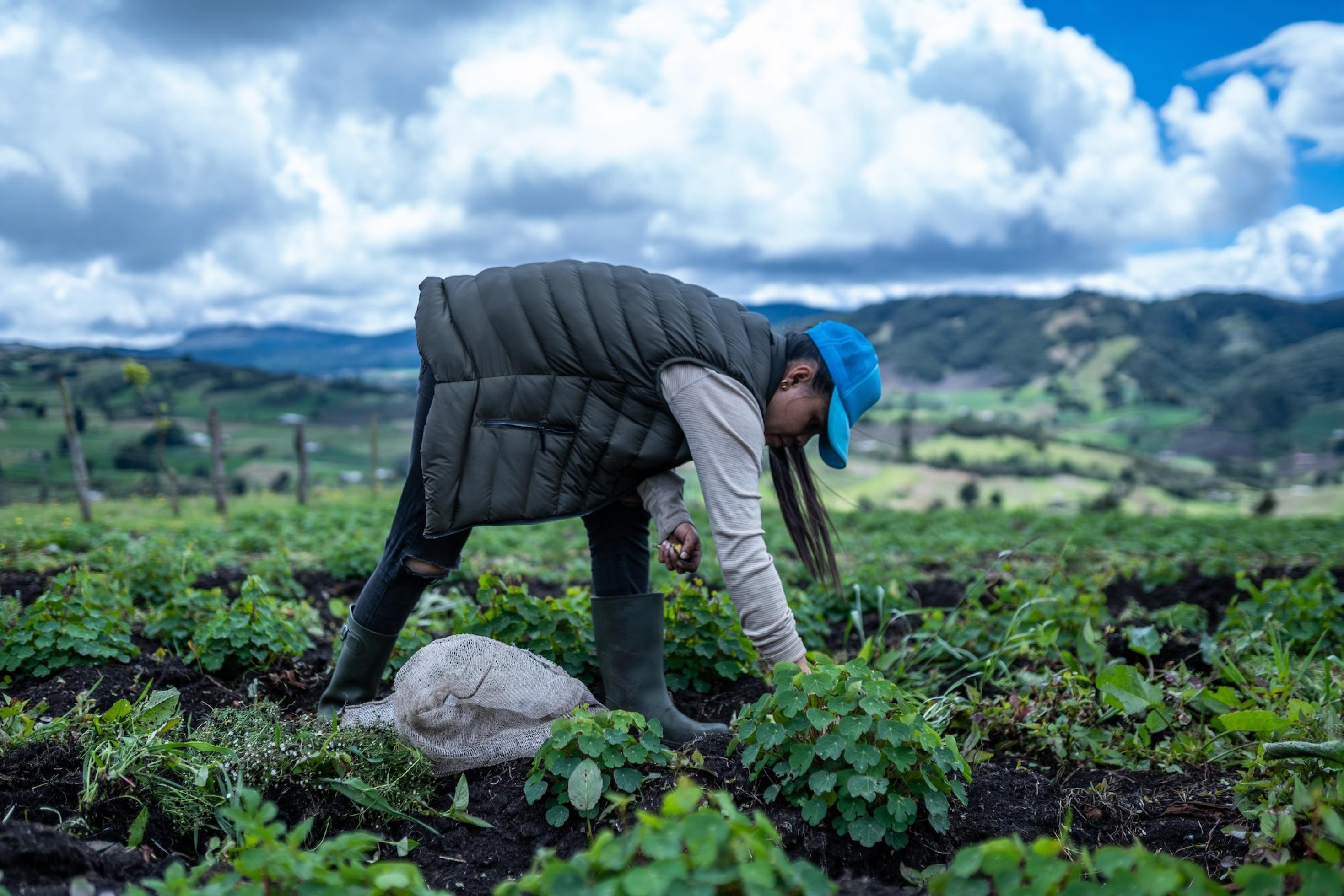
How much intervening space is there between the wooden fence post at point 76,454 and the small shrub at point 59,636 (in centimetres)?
849

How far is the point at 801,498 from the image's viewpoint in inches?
114

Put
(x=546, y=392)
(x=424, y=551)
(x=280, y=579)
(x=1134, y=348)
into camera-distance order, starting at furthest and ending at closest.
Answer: (x=1134, y=348), (x=280, y=579), (x=424, y=551), (x=546, y=392)

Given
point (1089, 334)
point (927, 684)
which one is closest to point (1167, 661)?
point (927, 684)

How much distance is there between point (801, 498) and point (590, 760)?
111cm

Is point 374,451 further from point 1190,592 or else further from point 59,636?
point 1190,592

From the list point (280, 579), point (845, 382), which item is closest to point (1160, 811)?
point (845, 382)

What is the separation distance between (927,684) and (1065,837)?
1.22m

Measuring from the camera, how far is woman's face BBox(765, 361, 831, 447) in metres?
2.55

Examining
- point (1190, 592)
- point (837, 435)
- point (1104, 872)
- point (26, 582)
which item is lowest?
point (1190, 592)

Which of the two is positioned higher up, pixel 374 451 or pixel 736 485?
pixel 736 485

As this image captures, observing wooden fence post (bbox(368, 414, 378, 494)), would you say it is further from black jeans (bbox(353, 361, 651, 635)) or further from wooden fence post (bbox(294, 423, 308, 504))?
black jeans (bbox(353, 361, 651, 635))

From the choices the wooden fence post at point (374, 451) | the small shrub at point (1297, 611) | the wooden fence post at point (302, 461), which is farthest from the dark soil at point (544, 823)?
the wooden fence post at point (374, 451)

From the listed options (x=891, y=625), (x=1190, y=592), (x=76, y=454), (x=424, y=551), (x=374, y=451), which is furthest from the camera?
(x=374, y=451)

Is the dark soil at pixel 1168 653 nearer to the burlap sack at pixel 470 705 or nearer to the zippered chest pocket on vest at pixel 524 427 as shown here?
the burlap sack at pixel 470 705
